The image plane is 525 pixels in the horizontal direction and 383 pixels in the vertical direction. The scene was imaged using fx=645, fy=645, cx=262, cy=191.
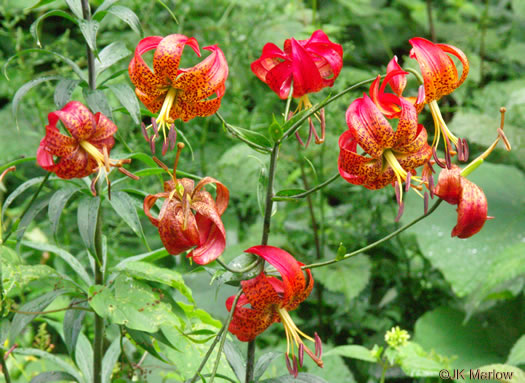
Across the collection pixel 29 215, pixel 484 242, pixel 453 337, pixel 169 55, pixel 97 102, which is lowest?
pixel 453 337

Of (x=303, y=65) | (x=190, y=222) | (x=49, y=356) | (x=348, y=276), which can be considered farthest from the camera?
(x=348, y=276)

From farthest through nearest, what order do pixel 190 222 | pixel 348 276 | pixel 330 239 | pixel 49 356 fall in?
pixel 330 239, pixel 348 276, pixel 49 356, pixel 190 222

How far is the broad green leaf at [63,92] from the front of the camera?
0.71 metres

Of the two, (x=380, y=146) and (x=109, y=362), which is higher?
(x=380, y=146)

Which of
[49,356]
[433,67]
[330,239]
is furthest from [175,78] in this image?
[330,239]

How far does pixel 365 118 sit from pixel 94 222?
33 cm

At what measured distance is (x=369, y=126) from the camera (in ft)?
1.90

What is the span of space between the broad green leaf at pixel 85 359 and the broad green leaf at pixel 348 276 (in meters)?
0.51

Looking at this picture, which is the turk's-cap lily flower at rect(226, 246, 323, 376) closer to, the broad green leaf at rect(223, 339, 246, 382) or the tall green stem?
the broad green leaf at rect(223, 339, 246, 382)

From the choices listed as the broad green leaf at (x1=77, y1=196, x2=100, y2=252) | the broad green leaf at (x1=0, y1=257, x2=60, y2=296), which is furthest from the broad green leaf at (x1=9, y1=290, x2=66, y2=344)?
the broad green leaf at (x1=77, y1=196, x2=100, y2=252)

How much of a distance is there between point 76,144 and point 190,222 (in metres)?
0.16

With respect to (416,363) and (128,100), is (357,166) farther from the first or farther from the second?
(416,363)

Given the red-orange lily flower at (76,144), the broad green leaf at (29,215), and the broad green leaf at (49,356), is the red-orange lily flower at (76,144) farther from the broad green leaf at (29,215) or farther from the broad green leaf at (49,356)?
the broad green leaf at (49,356)

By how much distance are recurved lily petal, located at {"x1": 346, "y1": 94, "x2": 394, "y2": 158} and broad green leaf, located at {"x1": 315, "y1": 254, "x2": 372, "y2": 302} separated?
721 mm
